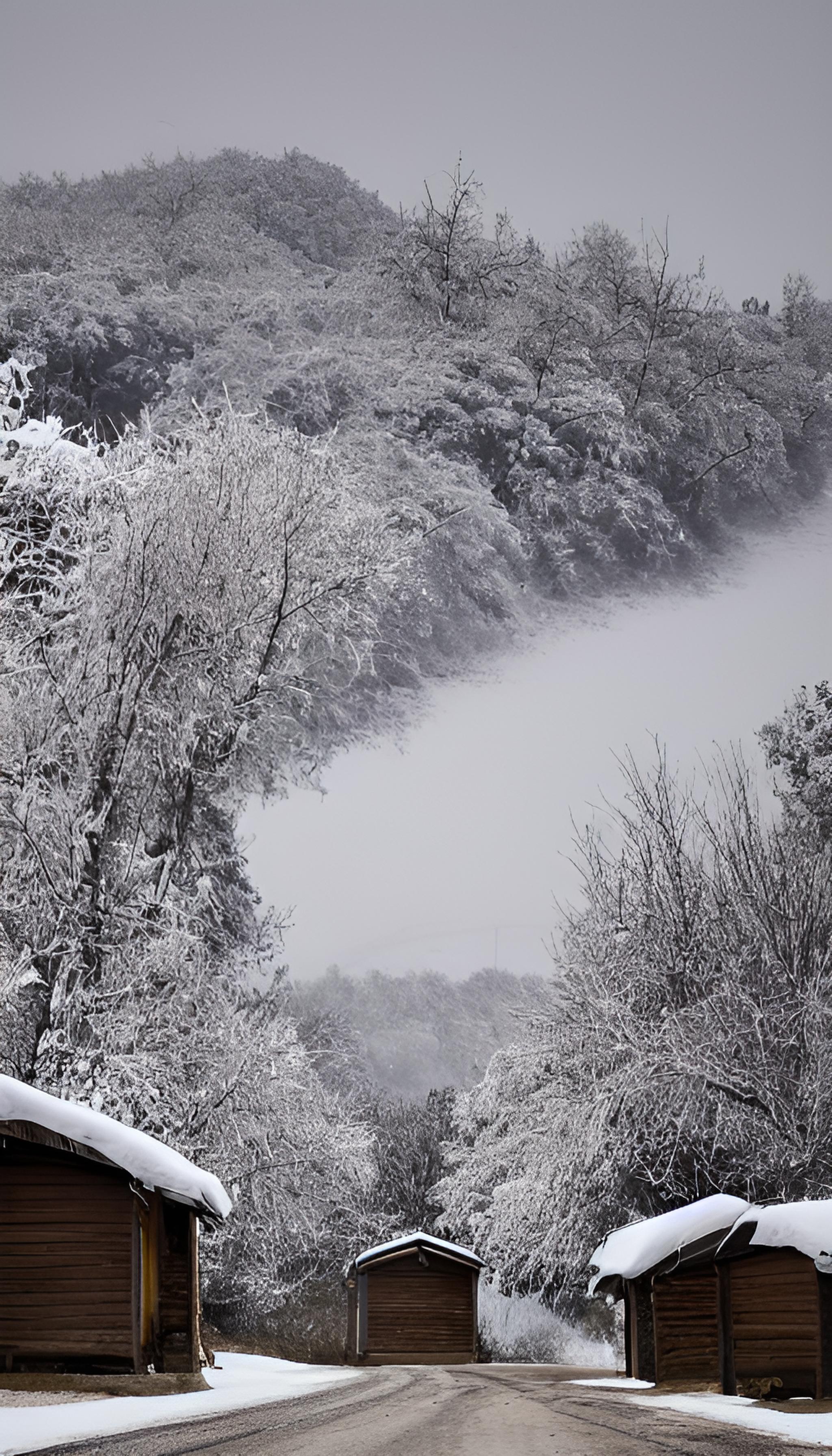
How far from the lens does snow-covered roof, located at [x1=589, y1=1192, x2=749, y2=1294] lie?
13414 mm

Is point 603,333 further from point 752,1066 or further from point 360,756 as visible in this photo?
point 752,1066

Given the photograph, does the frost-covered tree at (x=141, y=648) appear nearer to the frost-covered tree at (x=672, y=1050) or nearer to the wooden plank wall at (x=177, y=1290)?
the wooden plank wall at (x=177, y=1290)

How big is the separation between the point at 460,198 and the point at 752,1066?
5076 centimetres

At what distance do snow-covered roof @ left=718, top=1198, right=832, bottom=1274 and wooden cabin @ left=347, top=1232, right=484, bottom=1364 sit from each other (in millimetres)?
14065

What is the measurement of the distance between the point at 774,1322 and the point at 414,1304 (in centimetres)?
1438

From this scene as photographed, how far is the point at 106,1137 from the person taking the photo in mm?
10406

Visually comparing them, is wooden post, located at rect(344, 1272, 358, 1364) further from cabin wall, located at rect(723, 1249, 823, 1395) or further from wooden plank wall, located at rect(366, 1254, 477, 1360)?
cabin wall, located at rect(723, 1249, 823, 1395)

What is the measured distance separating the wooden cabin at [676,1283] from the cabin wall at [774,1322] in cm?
65

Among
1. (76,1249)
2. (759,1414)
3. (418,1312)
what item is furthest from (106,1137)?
(418,1312)

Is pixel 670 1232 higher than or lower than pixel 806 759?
lower

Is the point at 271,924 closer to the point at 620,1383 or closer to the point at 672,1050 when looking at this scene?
the point at 672,1050

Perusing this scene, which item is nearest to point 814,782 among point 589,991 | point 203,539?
point 589,991

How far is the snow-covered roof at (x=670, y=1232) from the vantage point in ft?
44.0

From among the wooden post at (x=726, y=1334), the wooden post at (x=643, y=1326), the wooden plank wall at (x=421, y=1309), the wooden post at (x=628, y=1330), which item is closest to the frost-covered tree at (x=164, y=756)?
the wooden plank wall at (x=421, y=1309)
